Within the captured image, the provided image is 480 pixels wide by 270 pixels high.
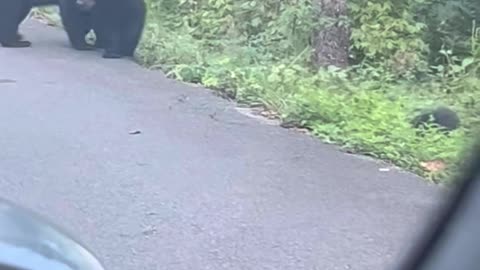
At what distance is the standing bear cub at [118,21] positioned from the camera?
35.2 feet

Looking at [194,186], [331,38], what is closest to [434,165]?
[194,186]

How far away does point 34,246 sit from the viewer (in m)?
1.94

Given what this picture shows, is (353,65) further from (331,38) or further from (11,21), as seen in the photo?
(11,21)

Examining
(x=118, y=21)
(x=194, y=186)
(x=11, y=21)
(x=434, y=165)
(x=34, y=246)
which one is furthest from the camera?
(x=11, y=21)

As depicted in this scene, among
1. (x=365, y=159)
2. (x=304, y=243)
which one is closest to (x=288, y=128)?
(x=365, y=159)

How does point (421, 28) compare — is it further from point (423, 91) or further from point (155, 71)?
point (155, 71)

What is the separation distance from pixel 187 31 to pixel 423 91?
4.01 m

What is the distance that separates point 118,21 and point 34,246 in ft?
29.6

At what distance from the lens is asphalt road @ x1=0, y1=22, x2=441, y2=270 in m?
4.71

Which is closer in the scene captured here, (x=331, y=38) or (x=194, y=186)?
(x=194, y=186)

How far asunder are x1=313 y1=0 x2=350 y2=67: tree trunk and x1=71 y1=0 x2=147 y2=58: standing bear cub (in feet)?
6.18

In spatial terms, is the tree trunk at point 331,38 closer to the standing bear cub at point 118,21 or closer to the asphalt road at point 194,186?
the asphalt road at point 194,186

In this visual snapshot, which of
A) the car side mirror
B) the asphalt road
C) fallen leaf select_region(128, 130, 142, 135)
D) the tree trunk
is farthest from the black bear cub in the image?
the car side mirror

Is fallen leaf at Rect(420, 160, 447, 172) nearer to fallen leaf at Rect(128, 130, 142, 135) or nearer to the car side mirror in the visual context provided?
fallen leaf at Rect(128, 130, 142, 135)
